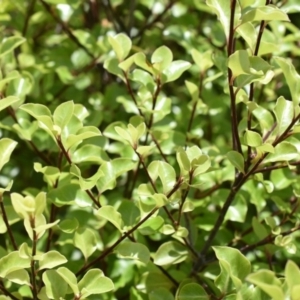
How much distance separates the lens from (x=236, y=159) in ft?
3.03

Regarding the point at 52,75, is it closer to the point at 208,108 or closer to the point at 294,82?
the point at 208,108

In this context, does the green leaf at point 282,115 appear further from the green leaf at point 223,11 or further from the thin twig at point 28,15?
the thin twig at point 28,15

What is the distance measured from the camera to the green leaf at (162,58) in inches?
42.2

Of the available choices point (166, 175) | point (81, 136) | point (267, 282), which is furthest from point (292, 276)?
point (81, 136)

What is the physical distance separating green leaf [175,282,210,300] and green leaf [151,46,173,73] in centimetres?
41

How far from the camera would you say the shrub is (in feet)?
2.89

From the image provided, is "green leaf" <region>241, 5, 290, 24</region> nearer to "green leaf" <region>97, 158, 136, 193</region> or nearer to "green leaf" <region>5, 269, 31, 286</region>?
→ "green leaf" <region>97, 158, 136, 193</region>

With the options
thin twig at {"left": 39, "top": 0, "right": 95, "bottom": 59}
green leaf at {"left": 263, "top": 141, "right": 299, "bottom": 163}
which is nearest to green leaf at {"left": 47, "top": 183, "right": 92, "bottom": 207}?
green leaf at {"left": 263, "top": 141, "right": 299, "bottom": 163}

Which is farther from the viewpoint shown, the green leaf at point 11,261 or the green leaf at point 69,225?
the green leaf at point 69,225

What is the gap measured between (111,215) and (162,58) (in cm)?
33

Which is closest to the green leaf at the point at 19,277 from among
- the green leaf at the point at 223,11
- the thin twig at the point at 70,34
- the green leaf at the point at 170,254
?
the green leaf at the point at 170,254

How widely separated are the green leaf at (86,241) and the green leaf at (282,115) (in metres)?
0.37

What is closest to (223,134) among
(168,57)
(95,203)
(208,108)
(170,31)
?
(208,108)

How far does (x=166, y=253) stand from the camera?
102 centimetres
